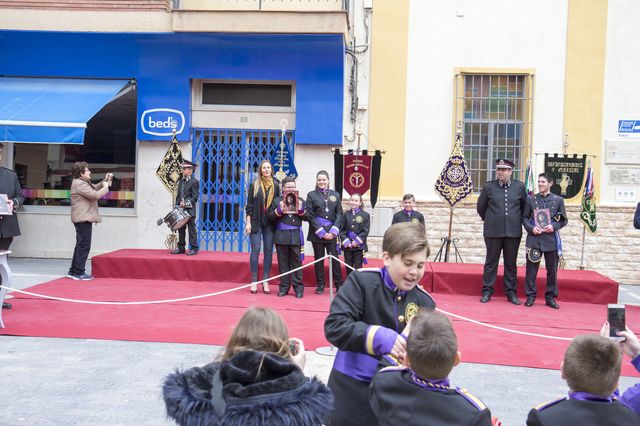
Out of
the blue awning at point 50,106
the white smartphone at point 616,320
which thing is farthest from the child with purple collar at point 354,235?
the white smartphone at point 616,320

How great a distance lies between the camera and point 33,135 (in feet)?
37.5

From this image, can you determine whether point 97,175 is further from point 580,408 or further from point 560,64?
point 580,408

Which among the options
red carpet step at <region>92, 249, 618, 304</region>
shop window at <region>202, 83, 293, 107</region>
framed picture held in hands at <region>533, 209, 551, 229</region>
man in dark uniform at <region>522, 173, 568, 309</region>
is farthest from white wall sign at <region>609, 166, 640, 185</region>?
shop window at <region>202, 83, 293, 107</region>

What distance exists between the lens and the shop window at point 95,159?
1241cm

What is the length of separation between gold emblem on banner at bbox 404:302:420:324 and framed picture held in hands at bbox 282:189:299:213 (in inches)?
235

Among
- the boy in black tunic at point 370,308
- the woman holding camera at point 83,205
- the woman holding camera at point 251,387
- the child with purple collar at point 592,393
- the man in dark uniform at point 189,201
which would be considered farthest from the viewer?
the man in dark uniform at point 189,201

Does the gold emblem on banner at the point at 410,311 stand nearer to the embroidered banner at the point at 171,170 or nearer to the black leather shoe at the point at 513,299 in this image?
the black leather shoe at the point at 513,299

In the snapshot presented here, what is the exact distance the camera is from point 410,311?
8.63ft

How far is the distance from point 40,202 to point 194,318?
272 inches

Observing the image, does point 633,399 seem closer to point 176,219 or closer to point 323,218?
point 323,218

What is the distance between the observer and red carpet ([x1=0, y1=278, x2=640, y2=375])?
20.2 ft

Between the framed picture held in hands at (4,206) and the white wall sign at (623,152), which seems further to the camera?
the white wall sign at (623,152)

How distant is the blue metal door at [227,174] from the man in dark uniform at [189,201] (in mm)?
1766

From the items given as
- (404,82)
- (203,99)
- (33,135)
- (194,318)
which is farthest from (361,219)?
(33,135)
